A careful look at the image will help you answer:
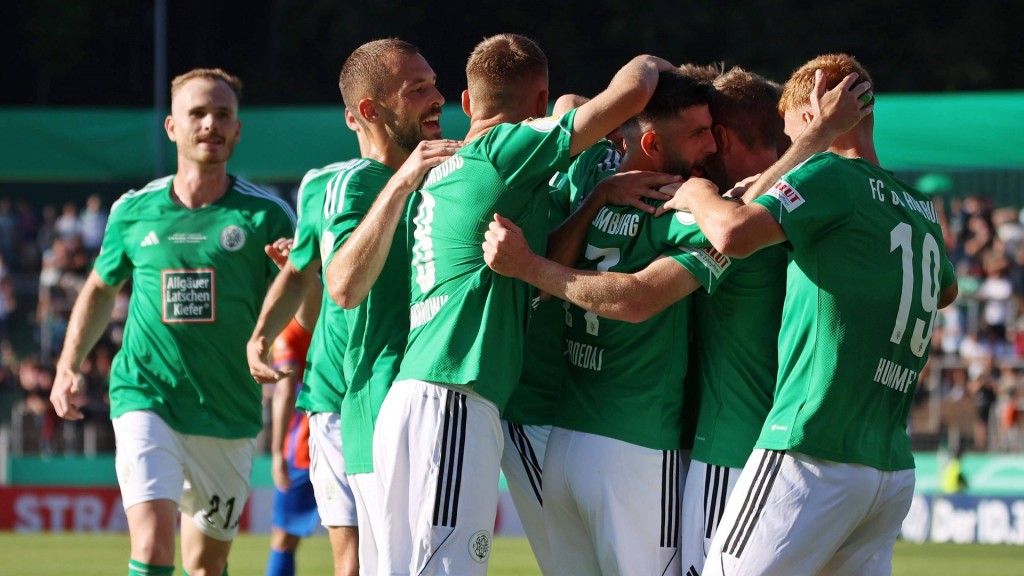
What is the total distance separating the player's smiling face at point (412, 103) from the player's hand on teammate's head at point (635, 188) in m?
0.91

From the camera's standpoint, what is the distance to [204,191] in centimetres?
762

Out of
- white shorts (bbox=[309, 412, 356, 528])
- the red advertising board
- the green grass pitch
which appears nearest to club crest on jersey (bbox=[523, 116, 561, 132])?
white shorts (bbox=[309, 412, 356, 528])

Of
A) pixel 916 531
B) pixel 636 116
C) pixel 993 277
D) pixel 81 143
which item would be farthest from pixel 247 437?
pixel 993 277

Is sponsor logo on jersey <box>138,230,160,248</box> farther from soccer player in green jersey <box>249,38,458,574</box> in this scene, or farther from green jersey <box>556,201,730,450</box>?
green jersey <box>556,201,730,450</box>

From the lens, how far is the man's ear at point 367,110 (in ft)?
18.2

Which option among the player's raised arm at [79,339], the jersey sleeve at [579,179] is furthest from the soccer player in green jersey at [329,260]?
the player's raised arm at [79,339]

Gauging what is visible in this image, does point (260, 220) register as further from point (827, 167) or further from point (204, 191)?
point (827, 167)

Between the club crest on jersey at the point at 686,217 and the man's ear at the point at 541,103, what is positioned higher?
the man's ear at the point at 541,103

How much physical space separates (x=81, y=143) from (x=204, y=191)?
42.4ft

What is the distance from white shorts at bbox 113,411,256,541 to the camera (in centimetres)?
692

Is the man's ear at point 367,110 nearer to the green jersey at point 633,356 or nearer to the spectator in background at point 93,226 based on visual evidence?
the green jersey at point 633,356

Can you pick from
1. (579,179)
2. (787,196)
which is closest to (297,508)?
(579,179)

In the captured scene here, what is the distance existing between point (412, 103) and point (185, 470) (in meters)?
2.69

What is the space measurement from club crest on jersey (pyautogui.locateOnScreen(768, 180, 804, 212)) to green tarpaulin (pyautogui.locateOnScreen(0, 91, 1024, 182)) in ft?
41.0
